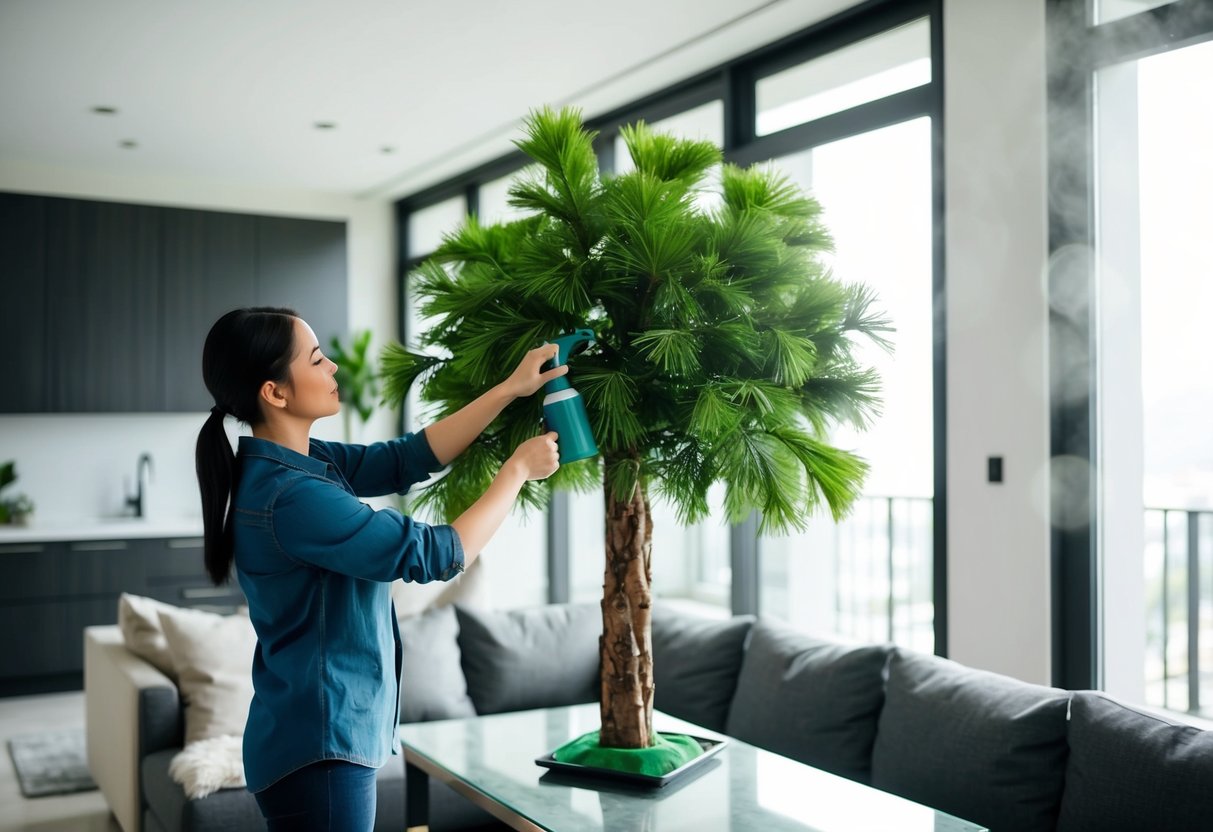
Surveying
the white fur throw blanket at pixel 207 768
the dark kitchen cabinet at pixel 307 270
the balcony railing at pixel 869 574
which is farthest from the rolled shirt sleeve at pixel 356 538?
the dark kitchen cabinet at pixel 307 270

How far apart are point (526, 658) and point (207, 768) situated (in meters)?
1.12

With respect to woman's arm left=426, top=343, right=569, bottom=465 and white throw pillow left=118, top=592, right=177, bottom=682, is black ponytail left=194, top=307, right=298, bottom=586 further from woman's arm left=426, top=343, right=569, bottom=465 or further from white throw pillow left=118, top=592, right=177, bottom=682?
white throw pillow left=118, top=592, right=177, bottom=682

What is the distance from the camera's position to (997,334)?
10.1 ft

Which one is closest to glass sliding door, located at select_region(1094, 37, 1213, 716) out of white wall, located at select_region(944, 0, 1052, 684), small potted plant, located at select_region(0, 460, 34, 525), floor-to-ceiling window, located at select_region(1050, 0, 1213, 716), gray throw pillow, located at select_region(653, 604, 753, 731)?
floor-to-ceiling window, located at select_region(1050, 0, 1213, 716)

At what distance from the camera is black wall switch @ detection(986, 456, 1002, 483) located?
10.1 feet

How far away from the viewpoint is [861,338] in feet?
6.29

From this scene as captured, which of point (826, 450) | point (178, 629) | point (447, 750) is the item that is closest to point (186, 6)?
point (178, 629)

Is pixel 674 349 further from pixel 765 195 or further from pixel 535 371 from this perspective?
pixel 765 195

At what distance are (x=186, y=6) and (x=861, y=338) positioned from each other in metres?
2.75

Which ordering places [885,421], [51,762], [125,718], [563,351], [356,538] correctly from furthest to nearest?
[51,762], [885,421], [125,718], [563,351], [356,538]

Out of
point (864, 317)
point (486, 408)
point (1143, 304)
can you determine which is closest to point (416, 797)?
point (486, 408)

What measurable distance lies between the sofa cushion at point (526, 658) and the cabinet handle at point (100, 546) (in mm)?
2806

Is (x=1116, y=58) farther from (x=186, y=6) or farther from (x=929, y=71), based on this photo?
A: (x=186, y=6)

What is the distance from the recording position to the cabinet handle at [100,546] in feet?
18.4
